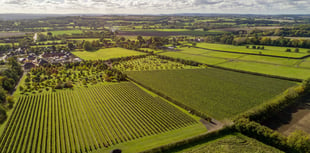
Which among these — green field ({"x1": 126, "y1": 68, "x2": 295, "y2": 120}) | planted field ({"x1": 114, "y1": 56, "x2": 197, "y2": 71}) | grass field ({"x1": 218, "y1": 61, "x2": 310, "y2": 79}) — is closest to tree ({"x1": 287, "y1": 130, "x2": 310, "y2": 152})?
green field ({"x1": 126, "y1": 68, "x2": 295, "y2": 120})

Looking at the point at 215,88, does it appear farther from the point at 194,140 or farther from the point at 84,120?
the point at 84,120

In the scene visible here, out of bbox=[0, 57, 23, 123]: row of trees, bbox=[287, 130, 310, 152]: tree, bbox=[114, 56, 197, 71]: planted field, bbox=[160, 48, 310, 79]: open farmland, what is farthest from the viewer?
bbox=[114, 56, 197, 71]: planted field

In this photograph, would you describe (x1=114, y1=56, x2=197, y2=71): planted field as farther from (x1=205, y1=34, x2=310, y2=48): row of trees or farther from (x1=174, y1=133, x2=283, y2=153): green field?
(x1=205, y1=34, x2=310, y2=48): row of trees

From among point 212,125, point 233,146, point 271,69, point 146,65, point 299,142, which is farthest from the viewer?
point 146,65

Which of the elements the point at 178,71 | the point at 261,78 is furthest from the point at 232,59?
the point at 178,71

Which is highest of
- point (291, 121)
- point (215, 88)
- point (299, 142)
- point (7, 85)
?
point (7, 85)

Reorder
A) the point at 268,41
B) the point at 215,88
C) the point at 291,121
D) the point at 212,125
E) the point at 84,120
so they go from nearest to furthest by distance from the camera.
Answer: the point at 212,125 < the point at 291,121 < the point at 84,120 < the point at 215,88 < the point at 268,41

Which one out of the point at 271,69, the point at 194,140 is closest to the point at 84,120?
the point at 194,140
